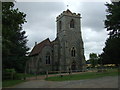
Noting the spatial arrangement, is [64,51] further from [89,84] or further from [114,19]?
[89,84]

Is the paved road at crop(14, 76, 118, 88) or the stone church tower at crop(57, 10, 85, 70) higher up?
the stone church tower at crop(57, 10, 85, 70)

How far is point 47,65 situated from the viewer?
4944cm

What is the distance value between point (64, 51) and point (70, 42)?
127 inches

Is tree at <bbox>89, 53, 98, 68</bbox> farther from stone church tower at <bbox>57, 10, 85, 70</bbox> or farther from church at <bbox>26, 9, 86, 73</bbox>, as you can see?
church at <bbox>26, 9, 86, 73</bbox>

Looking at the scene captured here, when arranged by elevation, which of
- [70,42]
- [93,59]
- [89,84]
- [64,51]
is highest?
[70,42]

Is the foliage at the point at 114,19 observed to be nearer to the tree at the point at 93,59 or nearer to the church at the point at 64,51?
the church at the point at 64,51

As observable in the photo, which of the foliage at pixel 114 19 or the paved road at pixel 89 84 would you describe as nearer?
the paved road at pixel 89 84

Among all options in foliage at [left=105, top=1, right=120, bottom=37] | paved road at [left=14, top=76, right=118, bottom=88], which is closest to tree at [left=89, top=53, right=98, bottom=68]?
foliage at [left=105, top=1, right=120, bottom=37]

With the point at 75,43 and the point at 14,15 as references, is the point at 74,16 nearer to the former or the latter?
the point at 75,43

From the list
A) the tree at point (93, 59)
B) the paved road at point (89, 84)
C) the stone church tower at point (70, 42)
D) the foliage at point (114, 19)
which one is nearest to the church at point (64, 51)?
the stone church tower at point (70, 42)

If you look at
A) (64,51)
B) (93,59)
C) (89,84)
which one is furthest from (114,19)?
(93,59)

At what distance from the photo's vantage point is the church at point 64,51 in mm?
49062

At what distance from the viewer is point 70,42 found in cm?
5106

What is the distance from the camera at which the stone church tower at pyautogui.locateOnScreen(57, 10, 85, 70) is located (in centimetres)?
4931
